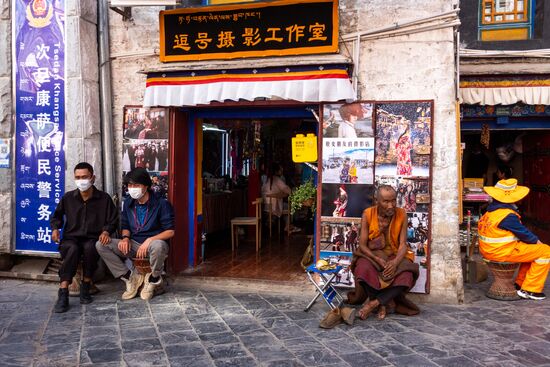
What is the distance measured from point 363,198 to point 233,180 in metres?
5.59

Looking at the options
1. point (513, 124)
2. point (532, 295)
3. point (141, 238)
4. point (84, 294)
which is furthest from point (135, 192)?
point (513, 124)

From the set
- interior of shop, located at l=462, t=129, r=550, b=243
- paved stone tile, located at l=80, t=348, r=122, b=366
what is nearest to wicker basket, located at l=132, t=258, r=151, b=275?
paved stone tile, located at l=80, t=348, r=122, b=366

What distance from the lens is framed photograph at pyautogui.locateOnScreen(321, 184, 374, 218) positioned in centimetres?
595

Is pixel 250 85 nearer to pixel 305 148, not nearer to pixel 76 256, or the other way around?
pixel 305 148

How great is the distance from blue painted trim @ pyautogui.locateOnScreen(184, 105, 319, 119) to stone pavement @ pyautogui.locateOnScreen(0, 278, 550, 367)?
7.69 ft

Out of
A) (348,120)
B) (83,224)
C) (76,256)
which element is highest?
(348,120)

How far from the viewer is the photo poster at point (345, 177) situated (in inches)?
233

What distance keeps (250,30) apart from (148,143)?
202 centimetres

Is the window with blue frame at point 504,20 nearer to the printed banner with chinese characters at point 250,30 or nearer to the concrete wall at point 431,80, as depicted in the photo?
the concrete wall at point 431,80

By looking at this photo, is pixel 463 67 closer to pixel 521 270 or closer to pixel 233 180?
pixel 521 270

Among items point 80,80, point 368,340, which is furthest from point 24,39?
point 368,340

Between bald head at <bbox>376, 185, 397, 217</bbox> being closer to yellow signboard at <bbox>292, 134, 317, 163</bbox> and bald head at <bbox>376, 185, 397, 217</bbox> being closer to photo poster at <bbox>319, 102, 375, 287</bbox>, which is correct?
photo poster at <bbox>319, 102, 375, 287</bbox>

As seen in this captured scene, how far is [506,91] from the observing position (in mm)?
7816

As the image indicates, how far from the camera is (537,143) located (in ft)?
29.2
